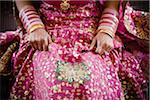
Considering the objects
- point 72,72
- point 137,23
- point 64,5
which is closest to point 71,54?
point 72,72

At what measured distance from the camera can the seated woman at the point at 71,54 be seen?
1.01 metres

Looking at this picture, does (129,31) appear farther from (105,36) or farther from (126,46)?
(105,36)

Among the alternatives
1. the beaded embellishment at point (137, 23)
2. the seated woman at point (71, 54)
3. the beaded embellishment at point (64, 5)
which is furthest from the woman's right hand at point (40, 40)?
the beaded embellishment at point (137, 23)

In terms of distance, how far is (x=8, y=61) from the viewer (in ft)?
4.07

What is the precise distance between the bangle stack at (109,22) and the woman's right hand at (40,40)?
0.17 meters

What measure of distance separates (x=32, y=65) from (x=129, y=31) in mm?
371

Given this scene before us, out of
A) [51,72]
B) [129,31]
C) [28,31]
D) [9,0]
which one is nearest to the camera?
[51,72]

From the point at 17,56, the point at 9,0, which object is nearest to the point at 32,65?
the point at 17,56

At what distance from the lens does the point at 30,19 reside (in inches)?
45.5

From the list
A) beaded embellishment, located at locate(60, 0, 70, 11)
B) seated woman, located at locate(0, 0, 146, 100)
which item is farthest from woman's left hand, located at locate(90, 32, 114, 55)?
beaded embellishment, located at locate(60, 0, 70, 11)

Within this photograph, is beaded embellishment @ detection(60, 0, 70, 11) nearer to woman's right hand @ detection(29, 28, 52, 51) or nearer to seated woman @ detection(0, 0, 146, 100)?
seated woman @ detection(0, 0, 146, 100)

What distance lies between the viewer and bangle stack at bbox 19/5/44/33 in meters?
1.14

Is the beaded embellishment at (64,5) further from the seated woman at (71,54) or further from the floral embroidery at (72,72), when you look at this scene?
the floral embroidery at (72,72)

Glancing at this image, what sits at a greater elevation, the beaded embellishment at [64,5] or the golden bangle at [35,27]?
the beaded embellishment at [64,5]
